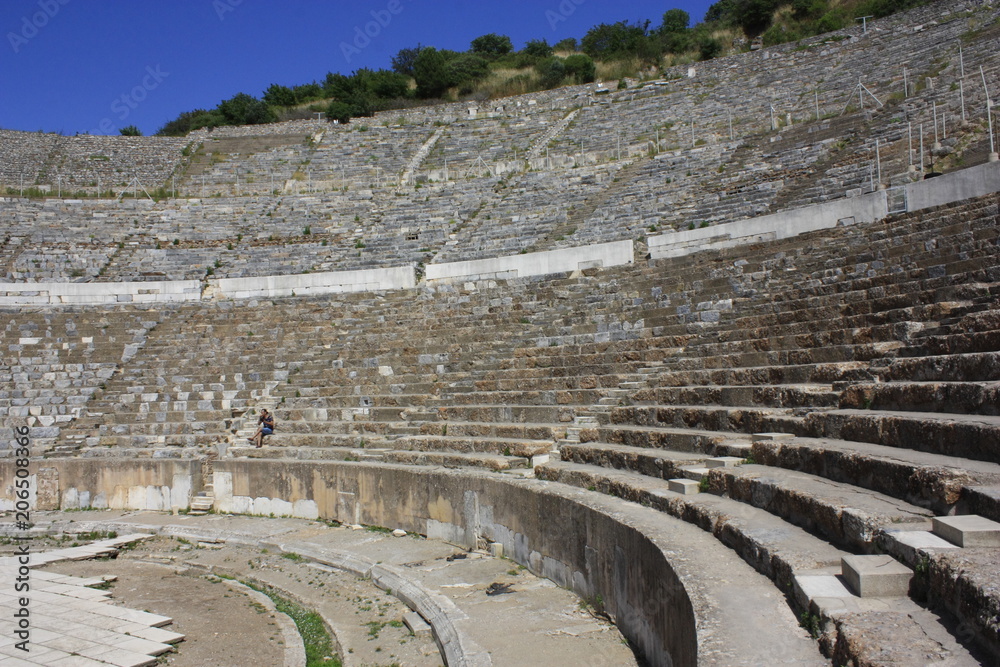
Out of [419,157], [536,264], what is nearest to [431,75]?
[419,157]

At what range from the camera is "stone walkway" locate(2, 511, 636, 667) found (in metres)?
5.31

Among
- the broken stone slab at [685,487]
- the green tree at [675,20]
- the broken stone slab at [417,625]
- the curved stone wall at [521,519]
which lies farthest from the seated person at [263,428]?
the green tree at [675,20]

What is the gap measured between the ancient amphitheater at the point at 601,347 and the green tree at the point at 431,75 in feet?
37.4

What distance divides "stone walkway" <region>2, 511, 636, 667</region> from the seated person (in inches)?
50.0

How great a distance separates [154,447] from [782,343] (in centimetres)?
999

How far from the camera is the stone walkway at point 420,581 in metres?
5.31

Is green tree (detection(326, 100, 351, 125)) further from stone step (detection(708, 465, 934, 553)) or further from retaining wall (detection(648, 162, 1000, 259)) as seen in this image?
stone step (detection(708, 465, 934, 553))

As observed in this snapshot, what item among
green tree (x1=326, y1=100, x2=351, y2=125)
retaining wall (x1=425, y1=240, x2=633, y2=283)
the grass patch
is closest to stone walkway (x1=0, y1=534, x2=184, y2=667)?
the grass patch

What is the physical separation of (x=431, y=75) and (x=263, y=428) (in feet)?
102

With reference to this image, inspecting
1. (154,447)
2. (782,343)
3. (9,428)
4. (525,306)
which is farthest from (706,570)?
(9,428)

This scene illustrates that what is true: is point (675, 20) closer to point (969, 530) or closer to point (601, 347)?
point (601, 347)

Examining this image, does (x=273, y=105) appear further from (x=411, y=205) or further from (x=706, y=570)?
(x=706, y=570)

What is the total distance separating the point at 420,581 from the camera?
23.7 ft

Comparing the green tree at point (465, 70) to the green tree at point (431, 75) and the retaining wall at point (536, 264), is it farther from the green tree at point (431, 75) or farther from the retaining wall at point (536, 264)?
the retaining wall at point (536, 264)
